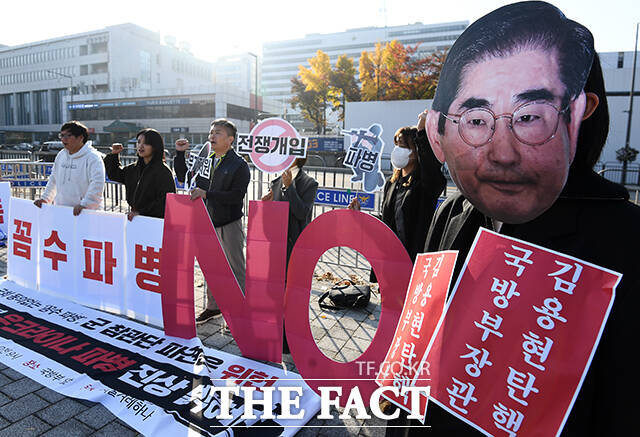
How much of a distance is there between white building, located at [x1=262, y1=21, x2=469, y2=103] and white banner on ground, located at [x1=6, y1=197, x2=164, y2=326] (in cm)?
7431

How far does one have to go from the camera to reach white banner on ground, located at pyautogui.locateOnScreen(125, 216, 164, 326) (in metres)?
4.15

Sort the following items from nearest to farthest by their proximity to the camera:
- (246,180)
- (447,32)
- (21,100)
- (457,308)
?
1. (457,308)
2. (246,180)
3. (21,100)
4. (447,32)

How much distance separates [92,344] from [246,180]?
2168mm

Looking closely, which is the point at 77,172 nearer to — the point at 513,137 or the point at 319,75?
the point at 513,137

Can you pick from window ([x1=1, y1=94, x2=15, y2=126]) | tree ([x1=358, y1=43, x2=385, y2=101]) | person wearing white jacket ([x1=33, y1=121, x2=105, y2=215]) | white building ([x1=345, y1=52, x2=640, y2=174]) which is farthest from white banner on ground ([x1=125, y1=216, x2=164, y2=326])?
window ([x1=1, y1=94, x2=15, y2=126])

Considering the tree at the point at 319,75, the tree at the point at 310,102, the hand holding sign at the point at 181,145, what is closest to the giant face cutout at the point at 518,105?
the hand holding sign at the point at 181,145

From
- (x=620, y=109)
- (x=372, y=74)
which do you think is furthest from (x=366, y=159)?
(x=372, y=74)

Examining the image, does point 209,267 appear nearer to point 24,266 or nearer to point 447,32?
point 24,266

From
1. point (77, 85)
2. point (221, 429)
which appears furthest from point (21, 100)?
point (221, 429)

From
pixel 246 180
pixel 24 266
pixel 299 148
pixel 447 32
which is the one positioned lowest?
pixel 24 266

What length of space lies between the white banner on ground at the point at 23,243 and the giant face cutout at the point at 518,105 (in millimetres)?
5584

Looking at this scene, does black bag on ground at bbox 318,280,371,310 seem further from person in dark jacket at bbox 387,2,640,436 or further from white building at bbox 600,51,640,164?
white building at bbox 600,51,640,164

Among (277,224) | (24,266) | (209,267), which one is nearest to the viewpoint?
(277,224)

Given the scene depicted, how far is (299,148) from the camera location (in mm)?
3398
